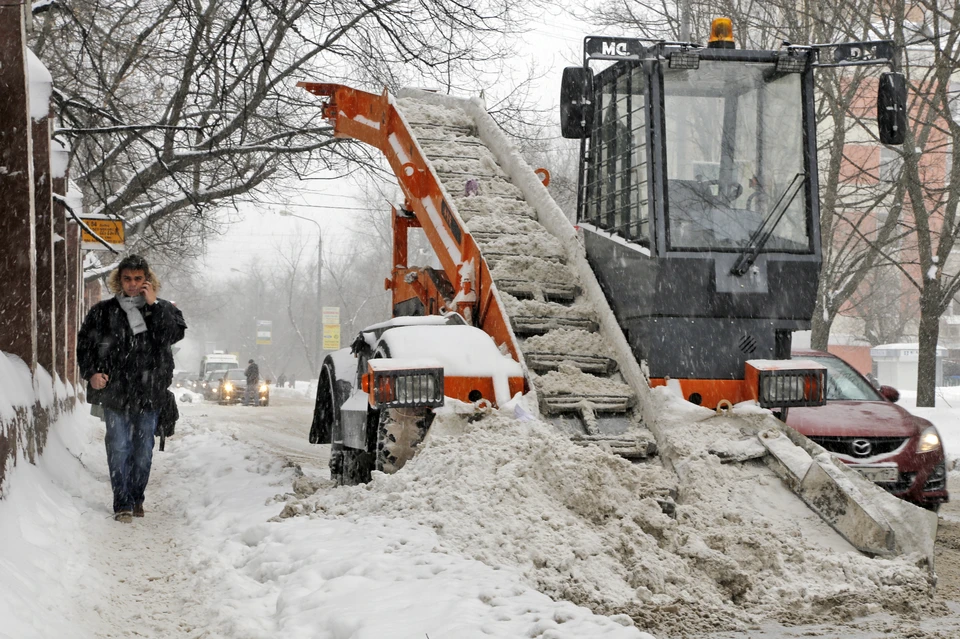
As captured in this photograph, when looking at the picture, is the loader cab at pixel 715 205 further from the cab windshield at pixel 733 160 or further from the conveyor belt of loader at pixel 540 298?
the conveyor belt of loader at pixel 540 298

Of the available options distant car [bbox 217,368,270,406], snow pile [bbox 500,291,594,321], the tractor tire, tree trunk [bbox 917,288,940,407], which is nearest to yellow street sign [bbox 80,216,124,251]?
snow pile [bbox 500,291,594,321]

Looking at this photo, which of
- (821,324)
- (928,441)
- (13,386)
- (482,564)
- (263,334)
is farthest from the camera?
(263,334)

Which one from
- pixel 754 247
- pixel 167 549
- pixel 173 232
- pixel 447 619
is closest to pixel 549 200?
pixel 754 247

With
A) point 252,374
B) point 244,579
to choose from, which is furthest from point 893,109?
point 252,374

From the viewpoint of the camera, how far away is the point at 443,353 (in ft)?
21.0

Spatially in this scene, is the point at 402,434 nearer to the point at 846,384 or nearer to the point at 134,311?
the point at 134,311

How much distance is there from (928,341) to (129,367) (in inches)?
608

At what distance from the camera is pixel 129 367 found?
23.5 ft

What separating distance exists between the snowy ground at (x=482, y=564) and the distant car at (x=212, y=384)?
1244 inches

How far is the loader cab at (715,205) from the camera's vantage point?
6539 millimetres

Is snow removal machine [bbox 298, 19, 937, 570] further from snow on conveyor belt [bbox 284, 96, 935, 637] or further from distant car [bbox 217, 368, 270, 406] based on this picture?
distant car [bbox 217, 368, 270, 406]

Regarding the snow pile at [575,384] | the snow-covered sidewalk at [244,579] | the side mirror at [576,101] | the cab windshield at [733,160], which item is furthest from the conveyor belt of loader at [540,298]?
the snow-covered sidewalk at [244,579]

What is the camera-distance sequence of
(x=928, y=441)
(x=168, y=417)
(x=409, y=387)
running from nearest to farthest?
(x=409, y=387) < (x=168, y=417) < (x=928, y=441)

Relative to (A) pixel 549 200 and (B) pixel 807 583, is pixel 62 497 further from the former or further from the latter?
(B) pixel 807 583
